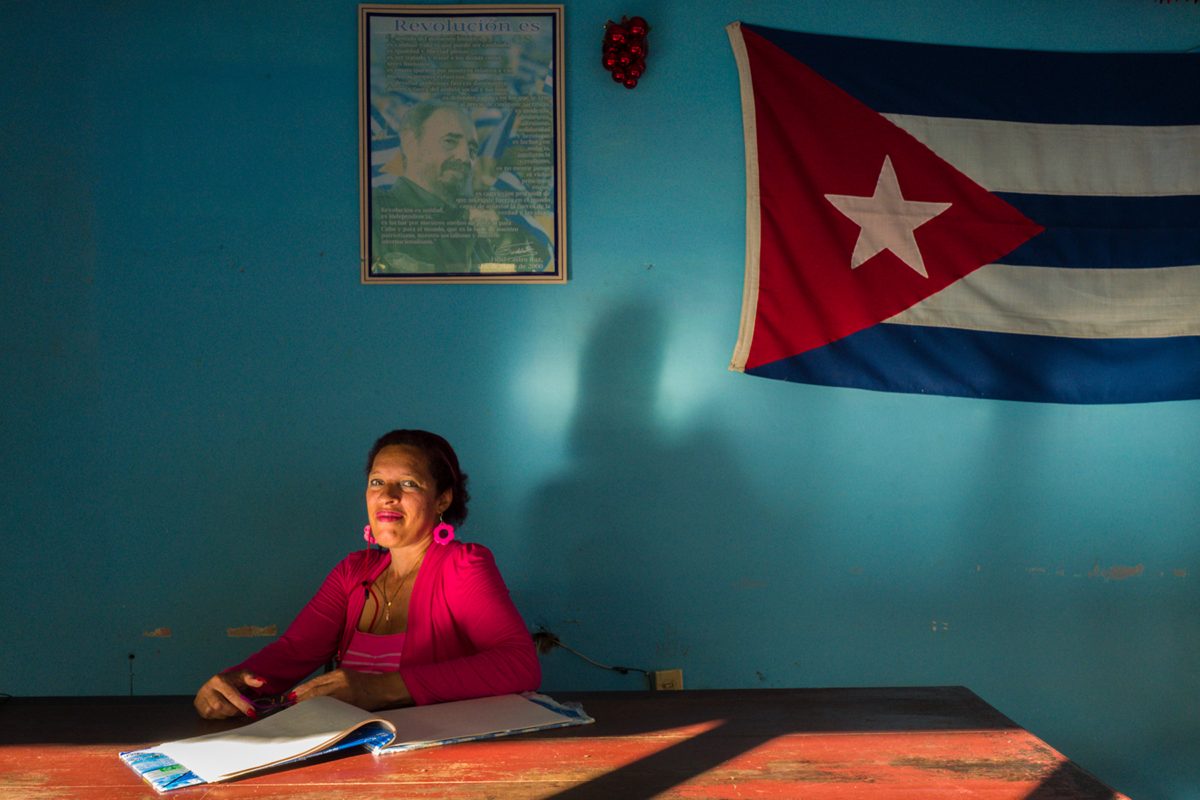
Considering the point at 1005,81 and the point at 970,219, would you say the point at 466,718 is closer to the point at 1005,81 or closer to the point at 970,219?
the point at 970,219

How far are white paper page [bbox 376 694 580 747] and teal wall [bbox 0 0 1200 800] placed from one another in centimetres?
86

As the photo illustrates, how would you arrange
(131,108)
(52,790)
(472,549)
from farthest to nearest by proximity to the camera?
1. (131,108)
2. (472,549)
3. (52,790)

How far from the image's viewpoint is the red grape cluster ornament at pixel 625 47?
2.53m

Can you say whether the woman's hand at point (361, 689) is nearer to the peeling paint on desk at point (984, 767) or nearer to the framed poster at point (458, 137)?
the peeling paint on desk at point (984, 767)

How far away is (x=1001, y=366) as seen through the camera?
8.71 feet

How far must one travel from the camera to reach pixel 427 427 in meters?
2.60

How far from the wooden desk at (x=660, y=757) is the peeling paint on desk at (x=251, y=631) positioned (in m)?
0.73

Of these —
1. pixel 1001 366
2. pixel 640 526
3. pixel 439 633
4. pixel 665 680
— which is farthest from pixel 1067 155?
pixel 439 633

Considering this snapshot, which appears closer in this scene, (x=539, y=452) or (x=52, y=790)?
(x=52, y=790)

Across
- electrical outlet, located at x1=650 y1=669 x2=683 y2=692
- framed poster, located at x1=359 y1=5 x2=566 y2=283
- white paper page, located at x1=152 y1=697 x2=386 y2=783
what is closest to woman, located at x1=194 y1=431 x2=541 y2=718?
white paper page, located at x1=152 y1=697 x2=386 y2=783

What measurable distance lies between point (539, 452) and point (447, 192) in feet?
2.40

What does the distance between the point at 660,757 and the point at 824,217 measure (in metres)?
1.61

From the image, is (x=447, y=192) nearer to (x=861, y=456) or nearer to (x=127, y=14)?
(x=127, y=14)

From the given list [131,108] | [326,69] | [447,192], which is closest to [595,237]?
[447,192]
